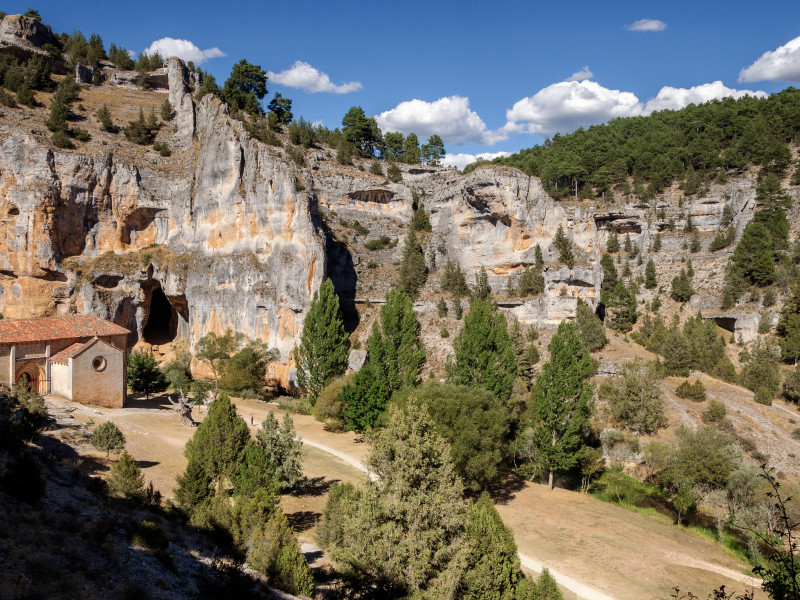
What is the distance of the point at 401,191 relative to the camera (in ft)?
204

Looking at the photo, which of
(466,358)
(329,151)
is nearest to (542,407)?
(466,358)

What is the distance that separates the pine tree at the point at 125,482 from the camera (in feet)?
49.0

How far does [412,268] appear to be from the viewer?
174 feet

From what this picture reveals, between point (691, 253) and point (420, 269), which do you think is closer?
point (420, 269)

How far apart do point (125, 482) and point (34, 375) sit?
16.1 m

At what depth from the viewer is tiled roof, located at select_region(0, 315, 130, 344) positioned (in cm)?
2612

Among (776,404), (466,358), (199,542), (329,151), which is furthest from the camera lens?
(329,151)

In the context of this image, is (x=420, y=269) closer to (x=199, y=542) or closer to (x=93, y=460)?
(x=93, y=460)

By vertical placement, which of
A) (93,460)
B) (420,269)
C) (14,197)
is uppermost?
(14,197)

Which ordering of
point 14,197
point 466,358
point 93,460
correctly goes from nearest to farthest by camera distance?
1. point 93,460
2. point 466,358
3. point 14,197

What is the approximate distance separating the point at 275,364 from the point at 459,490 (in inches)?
1267

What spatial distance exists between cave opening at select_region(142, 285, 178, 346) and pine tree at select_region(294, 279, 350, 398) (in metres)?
18.8

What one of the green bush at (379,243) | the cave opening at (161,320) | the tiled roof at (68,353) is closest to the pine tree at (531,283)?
the green bush at (379,243)

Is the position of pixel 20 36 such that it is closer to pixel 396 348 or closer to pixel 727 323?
pixel 396 348
